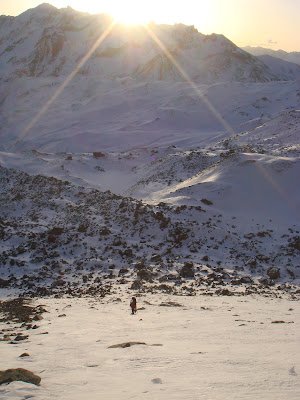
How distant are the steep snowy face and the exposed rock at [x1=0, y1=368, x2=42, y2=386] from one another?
12016 cm

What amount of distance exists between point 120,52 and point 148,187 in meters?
119

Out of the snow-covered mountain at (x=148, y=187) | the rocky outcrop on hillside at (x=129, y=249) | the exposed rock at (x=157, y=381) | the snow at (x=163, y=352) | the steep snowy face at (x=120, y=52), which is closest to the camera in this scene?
the snow at (x=163, y=352)

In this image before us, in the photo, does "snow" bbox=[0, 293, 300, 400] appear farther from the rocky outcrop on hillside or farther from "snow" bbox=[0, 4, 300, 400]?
the rocky outcrop on hillside

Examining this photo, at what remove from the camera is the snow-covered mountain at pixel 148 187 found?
17578 millimetres

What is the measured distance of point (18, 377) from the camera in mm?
5742

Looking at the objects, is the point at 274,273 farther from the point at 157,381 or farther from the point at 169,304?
the point at 157,381

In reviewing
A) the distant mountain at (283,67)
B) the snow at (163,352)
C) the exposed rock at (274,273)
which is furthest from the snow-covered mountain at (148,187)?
the distant mountain at (283,67)

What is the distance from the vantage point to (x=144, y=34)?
14812 cm

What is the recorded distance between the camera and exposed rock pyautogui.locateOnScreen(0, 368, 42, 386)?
564cm

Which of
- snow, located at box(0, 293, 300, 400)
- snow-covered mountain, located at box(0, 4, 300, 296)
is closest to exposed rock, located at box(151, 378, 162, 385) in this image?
snow, located at box(0, 293, 300, 400)

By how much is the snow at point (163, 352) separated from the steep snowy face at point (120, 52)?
114980 mm

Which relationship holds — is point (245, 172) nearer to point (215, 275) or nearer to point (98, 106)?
point (215, 275)

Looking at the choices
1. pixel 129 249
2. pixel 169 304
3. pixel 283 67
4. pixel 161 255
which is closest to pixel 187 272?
pixel 161 255

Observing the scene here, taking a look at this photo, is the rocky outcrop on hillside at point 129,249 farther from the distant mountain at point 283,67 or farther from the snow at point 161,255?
the distant mountain at point 283,67
